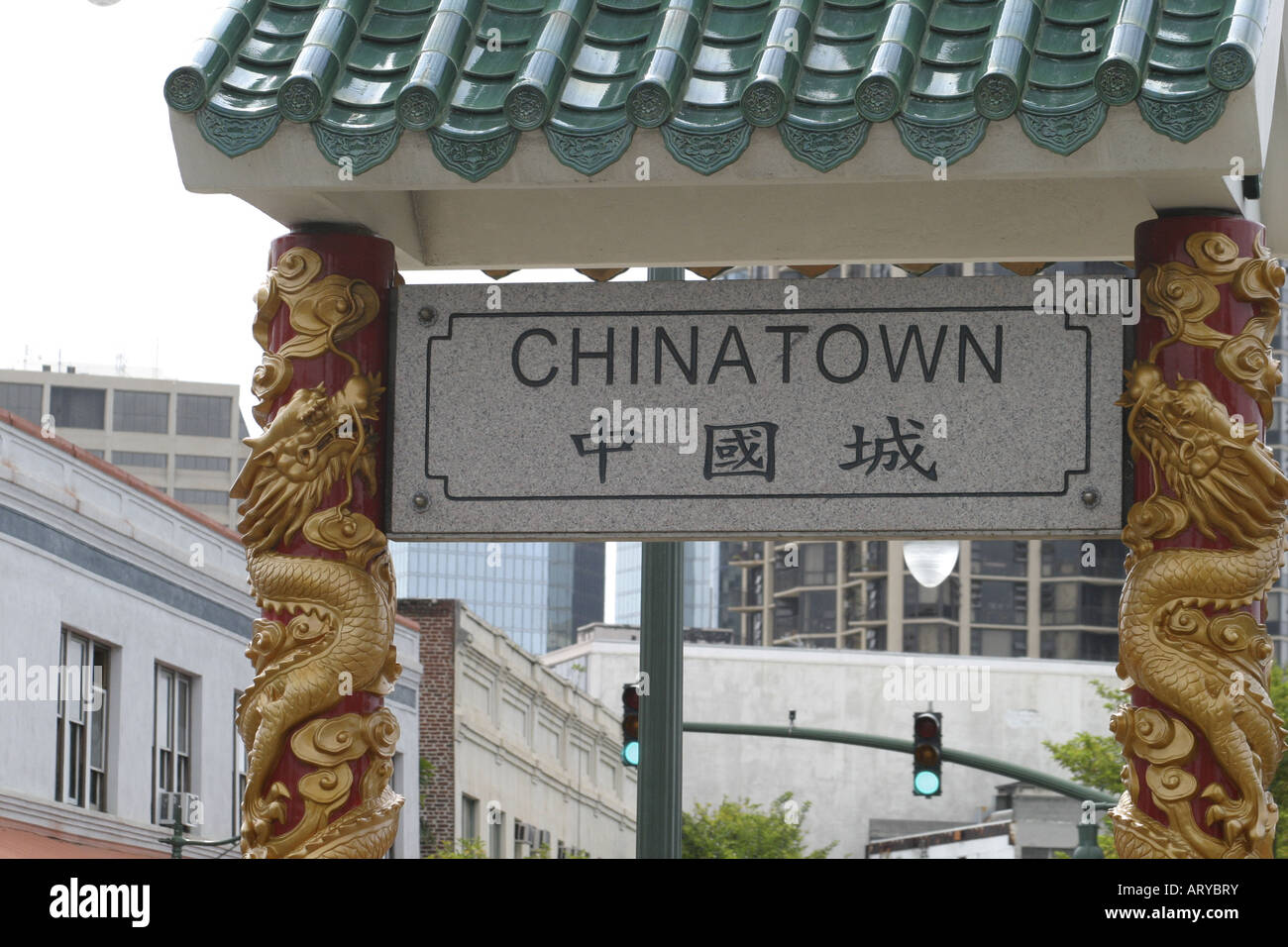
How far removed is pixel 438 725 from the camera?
39.5m

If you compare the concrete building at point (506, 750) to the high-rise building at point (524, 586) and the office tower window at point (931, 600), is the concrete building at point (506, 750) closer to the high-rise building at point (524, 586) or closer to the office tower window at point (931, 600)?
the office tower window at point (931, 600)

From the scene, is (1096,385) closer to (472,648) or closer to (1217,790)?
(1217,790)

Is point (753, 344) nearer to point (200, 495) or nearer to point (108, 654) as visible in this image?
point (108, 654)

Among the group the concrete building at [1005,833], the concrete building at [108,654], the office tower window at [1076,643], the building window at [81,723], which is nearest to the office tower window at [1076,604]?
the office tower window at [1076,643]

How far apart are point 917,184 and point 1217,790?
2069mm

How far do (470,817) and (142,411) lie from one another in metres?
75.5

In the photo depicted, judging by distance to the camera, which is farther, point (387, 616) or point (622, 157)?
point (387, 616)

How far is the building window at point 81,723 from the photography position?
82.2 ft

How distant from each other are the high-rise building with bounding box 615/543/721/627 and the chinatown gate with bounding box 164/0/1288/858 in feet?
464

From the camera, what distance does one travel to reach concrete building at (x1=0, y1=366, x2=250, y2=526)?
111625 millimetres

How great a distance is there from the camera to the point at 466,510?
5.89 metres

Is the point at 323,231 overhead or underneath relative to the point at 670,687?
overhead

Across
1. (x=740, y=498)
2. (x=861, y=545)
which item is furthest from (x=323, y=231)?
(x=861, y=545)

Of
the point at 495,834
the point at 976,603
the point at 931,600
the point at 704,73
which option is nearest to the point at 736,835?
the point at 495,834
